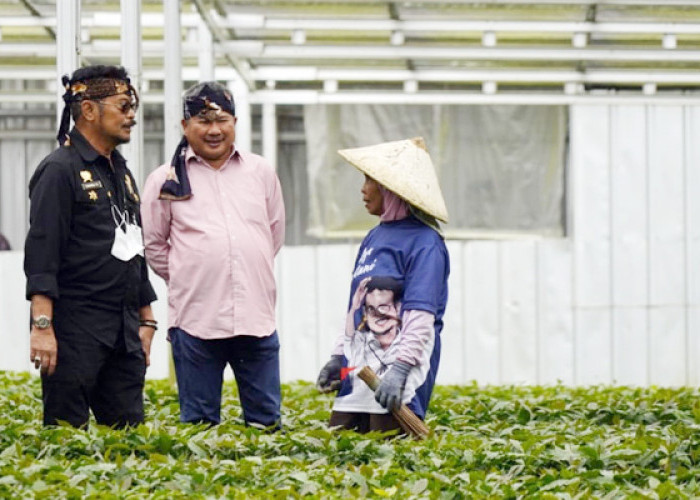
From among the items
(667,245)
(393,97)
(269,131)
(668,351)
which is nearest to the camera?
(668,351)

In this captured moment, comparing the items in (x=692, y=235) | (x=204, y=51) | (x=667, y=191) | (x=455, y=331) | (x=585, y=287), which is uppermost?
(x=204, y=51)

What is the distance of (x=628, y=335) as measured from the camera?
14922 mm

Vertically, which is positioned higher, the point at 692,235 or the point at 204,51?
the point at 204,51

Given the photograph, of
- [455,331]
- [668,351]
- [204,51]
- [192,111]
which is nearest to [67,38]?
[192,111]

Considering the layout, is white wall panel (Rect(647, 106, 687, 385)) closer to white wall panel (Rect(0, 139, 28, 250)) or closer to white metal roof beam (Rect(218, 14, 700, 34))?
white metal roof beam (Rect(218, 14, 700, 34))

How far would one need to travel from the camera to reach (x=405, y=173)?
24.1ft

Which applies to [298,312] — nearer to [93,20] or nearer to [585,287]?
[585,287]

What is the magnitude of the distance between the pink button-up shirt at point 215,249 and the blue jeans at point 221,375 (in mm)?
76

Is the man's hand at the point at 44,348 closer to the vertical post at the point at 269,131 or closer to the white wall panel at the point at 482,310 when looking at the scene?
the white wall panel at the point at 482,310

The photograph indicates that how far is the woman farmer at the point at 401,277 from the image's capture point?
716cm

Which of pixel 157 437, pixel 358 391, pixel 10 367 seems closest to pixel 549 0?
pixel 10 367

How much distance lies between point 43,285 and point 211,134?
1.24 m

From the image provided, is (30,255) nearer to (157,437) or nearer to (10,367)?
(157,437)

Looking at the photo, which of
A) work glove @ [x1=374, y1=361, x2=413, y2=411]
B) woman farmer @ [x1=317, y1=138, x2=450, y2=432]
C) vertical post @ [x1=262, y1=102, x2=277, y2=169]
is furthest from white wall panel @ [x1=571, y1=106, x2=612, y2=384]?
work glove @ [x1=374, y1=361, x2=413, y2=411]
